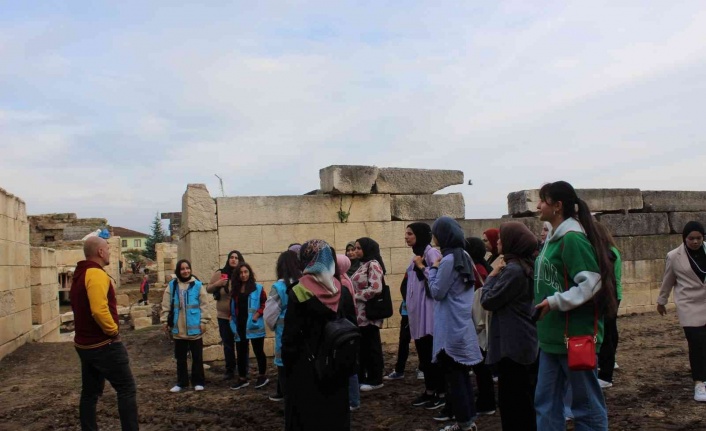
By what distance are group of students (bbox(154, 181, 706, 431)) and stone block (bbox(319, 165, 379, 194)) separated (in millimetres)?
2950

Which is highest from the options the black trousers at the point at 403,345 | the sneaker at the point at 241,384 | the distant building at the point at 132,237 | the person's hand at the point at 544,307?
the distant building at the point at 132,237

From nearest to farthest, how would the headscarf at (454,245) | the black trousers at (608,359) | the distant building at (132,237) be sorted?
1. the headscarf at (454,245)
2. the black trousers at (608,359)
3. the distant building at (132,237)

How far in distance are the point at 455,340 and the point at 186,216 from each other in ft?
17.3

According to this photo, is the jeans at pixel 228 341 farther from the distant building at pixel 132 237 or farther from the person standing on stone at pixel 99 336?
the distant building at pixel 132 237

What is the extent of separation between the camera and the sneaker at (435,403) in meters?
6.25

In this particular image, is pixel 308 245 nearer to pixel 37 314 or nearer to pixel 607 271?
pixel 607 271

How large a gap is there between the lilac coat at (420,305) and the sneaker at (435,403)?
2.08 ft

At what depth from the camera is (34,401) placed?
7.12 m

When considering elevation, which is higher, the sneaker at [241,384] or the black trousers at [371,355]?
the black trousers at [371,355]

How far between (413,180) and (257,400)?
4.50m

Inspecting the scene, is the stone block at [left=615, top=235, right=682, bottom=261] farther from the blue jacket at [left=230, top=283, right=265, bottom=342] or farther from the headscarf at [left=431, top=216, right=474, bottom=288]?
the headscarf at [left=431, top=216, right=474, bottom=288]

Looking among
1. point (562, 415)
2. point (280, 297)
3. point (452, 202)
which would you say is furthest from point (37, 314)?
point (562, 415)

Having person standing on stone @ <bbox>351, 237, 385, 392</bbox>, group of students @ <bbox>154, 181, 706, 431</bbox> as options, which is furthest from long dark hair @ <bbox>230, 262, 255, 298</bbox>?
group of students @ <bbox>154, 181, 706, 431</bbox>

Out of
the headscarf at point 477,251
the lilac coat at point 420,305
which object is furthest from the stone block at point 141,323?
the headscarf at point 477,251
